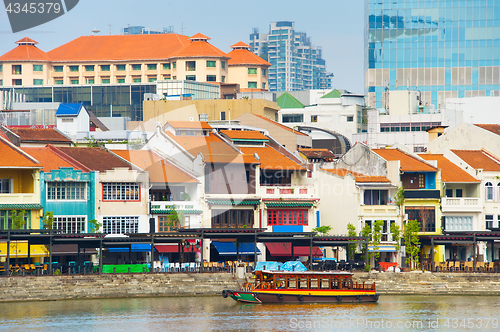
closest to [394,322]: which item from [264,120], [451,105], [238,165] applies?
[238,165]

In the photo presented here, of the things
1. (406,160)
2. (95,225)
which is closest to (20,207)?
(95,225)

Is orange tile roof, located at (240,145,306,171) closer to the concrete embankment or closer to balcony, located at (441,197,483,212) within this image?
balcony, located at (441,197,483,212)

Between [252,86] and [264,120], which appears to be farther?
[252,86]

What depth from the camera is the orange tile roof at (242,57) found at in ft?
568

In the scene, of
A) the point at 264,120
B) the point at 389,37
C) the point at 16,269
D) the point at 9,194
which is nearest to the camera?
the point at 16,269

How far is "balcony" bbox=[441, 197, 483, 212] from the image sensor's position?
76.4 m

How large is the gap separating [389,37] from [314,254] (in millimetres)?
100339

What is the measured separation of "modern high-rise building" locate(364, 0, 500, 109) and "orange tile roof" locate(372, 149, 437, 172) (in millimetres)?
82449

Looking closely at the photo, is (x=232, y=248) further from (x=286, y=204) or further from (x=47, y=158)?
(x=47, y=158)

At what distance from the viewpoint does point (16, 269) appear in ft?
201

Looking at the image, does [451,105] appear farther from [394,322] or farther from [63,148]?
[394,322]

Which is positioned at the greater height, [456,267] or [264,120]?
[264,120]

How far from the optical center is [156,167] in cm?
7275

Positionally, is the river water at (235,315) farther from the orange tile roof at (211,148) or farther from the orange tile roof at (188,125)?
the orange tile roof at (188,125)
